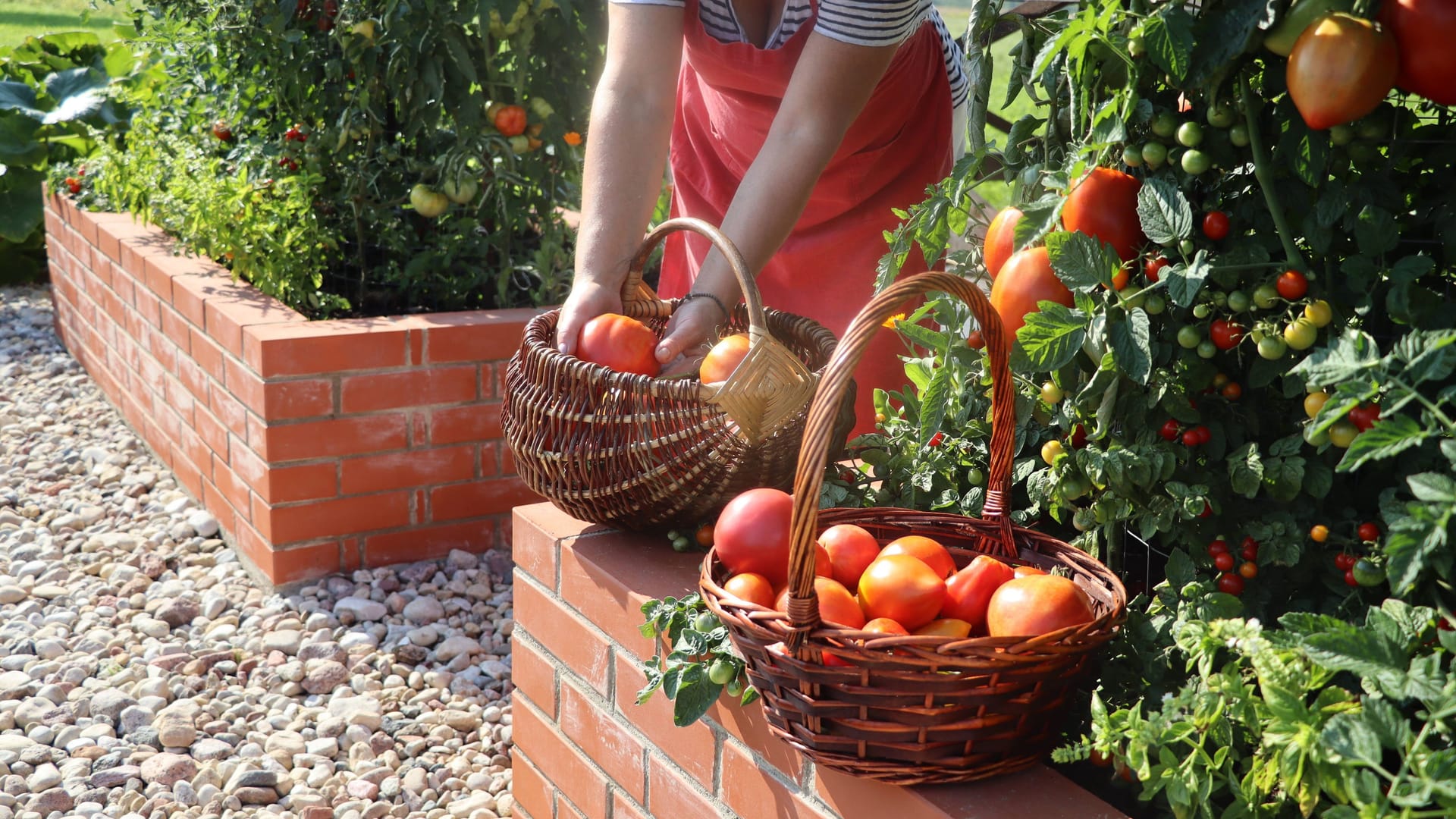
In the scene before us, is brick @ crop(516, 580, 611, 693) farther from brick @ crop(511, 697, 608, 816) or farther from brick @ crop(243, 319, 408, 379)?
brick @ crop(243, 319, 408, 379)

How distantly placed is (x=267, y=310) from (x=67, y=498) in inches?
39.2

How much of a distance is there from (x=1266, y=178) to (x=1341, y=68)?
0.12m

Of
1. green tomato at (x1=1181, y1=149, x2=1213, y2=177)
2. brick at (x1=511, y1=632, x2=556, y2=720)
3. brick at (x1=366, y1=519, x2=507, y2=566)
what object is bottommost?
brick at (x1=366, y1=519, x2=507, y2=566)

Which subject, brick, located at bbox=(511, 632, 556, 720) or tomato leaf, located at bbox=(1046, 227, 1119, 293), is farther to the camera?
brick, located at bbox=(511, 632, 556, 720)

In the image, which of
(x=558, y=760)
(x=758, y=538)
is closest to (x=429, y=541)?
(x=558, y=760)

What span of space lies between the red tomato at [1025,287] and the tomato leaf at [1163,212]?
0.33 ft

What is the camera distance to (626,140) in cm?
188

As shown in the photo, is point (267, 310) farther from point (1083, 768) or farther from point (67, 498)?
point (1083, 768)

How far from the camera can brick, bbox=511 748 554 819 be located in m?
1.82

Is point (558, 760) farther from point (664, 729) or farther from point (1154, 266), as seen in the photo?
point (1154, 266)

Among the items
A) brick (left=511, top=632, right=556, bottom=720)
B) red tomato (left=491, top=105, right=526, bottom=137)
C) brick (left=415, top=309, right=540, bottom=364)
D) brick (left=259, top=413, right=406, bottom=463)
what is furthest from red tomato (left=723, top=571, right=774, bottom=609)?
red tomato (left=491, top=105, right=526, bottom=137)

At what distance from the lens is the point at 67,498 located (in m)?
3.38

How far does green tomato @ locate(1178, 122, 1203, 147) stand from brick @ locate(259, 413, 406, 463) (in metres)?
2.10

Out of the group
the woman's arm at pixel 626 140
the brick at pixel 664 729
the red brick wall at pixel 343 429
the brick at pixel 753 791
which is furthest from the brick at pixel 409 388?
the brick at pixel 753 791
